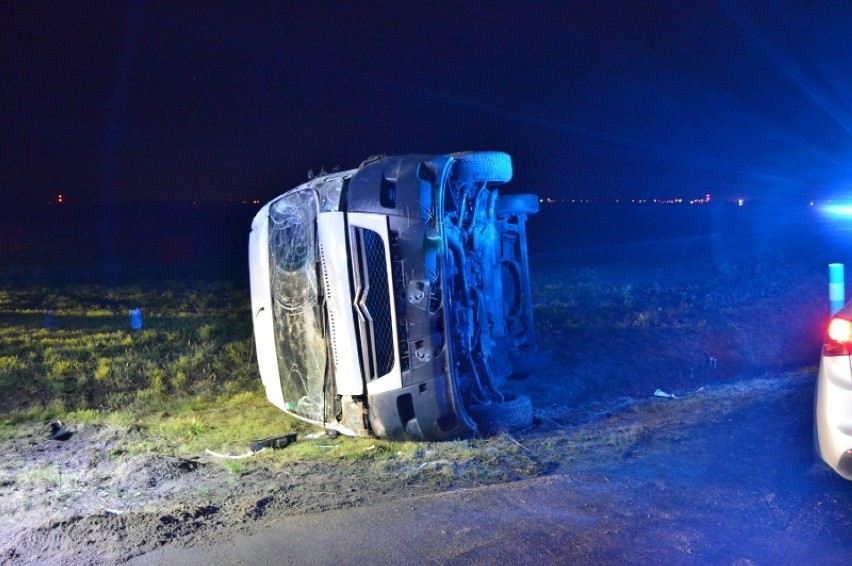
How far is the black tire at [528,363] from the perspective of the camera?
28.7ft

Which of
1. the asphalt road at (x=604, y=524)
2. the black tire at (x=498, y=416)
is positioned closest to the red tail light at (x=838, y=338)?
the asphalt road at (x=604, y=524)

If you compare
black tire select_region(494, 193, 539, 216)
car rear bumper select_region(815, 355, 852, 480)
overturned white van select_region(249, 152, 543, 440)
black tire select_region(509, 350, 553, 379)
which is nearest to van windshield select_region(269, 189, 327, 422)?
overturned white van select_region(249, 152, 543, 440)

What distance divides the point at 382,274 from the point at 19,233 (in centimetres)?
6147

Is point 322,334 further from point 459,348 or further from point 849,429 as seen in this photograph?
point 849,429

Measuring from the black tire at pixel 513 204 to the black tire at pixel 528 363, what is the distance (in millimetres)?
1635

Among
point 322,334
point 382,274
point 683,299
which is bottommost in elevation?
point 683,299

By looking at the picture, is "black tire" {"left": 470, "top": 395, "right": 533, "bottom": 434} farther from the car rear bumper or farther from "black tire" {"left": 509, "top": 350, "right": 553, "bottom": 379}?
the car rear bumper

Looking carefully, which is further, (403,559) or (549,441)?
(549,441)

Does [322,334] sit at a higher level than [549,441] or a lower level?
higher

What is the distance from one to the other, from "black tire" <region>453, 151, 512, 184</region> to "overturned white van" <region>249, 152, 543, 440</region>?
0.04 feet

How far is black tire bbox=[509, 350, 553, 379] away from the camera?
873 cm

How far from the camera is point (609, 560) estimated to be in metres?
3.81

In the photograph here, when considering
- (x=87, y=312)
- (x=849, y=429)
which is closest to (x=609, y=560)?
(x=849, y=429)

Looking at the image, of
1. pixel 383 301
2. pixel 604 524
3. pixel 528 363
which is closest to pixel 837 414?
pixel 604 524
